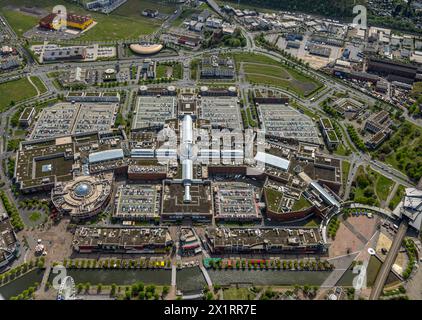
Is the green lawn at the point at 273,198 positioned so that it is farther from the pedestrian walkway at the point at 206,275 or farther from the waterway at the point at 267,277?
the pedestrian walkway at the point at 206,275

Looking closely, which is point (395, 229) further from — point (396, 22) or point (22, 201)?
point (396, 22)

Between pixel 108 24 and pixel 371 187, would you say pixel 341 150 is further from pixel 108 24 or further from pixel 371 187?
pixel 108 24

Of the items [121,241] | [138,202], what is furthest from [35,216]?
[138,202]

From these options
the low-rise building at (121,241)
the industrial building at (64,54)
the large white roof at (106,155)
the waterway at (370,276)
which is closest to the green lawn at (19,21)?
the industrial building at (64,54)

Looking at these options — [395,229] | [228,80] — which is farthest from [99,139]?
[395,229]

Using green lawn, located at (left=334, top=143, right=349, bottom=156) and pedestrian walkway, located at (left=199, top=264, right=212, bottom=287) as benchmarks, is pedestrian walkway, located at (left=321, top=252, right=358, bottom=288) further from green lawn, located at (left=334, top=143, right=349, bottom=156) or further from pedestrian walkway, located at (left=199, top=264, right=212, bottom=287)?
green lawn, located at (left=334, top=143, right=349, bottom=156)
